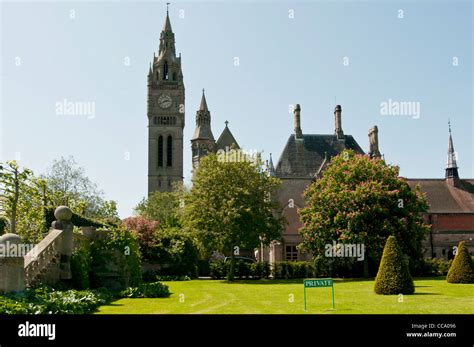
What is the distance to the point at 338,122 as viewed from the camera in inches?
2667

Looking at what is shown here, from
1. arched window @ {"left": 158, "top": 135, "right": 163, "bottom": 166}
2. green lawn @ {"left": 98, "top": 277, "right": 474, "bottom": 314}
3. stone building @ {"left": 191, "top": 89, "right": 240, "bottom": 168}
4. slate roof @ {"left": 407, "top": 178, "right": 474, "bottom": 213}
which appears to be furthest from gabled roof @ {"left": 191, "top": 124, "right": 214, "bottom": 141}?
green lawn @ {"left": 98, "top": 277, "right": 474, "bottom": 314}

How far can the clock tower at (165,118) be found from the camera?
104 m

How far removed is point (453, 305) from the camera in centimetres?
2050

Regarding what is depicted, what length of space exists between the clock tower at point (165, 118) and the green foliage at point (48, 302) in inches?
3373

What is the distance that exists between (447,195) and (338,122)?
50.5 ft

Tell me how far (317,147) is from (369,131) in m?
7.94

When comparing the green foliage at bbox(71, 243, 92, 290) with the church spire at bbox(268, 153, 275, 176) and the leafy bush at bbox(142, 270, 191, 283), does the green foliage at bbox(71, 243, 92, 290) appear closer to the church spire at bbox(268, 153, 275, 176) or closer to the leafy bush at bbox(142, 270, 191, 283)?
the leafy bush at bbox(142, 270, 191, 283)

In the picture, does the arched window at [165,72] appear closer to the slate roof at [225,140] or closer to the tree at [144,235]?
the slate roof at [225,140]

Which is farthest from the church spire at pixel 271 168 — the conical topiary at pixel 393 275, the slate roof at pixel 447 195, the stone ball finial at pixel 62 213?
the stone ball finial at pixel 62 213

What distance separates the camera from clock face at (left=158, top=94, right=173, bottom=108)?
4250 inches

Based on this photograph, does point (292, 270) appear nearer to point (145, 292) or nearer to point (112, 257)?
point (145, 292)

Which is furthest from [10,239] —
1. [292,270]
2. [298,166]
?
[298,166]

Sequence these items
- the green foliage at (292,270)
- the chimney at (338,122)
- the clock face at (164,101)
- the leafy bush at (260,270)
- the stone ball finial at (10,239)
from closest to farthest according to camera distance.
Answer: the stone ball finial at (10,239) → the green foliage at (292,270) → the leafy bush at (260,270) → the chimney at (338,122) → the clock face at (164,101)
